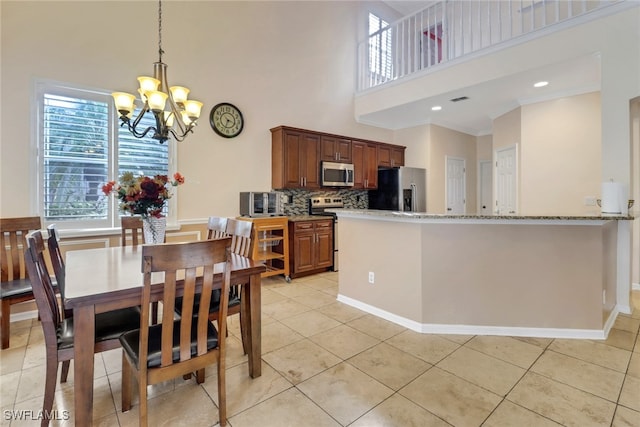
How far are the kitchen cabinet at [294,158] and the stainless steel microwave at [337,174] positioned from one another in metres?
0.15

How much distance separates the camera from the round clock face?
411cm

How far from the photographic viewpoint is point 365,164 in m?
5.71

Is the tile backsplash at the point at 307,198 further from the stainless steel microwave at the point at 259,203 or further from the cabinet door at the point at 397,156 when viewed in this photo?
the cabinet door at the point at 397,156

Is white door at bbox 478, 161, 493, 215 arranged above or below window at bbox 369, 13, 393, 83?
below

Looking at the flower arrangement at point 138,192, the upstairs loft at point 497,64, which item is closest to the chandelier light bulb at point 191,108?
the flower arrangement at point 138,192

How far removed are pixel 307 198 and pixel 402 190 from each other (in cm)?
181

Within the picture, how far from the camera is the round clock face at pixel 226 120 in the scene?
4113 mm

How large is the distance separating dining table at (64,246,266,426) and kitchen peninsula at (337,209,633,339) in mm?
1478

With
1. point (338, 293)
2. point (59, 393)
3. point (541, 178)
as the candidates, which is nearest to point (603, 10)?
point (541, 178)

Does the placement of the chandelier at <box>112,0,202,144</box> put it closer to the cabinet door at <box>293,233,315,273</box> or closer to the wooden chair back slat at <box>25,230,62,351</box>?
the wooden chair back slat at <box>25,230,62,351</box>

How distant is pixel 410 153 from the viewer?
6.26 m

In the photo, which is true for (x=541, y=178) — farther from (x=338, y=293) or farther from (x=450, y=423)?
(x=450, y=423)

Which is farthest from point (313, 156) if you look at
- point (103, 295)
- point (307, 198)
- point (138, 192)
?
point (103, 295)

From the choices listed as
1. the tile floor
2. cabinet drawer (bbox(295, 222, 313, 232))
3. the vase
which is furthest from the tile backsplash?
the vase
